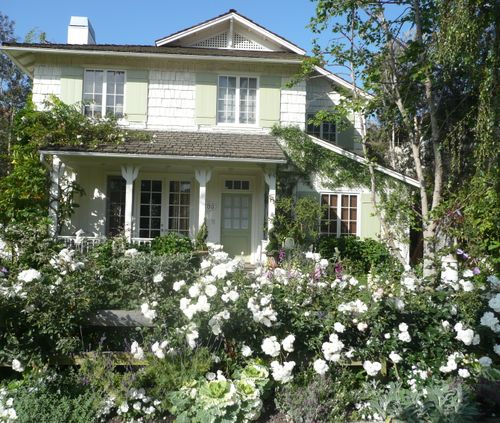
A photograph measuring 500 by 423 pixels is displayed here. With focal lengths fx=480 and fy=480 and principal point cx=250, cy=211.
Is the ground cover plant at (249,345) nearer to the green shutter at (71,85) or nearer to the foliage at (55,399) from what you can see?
the foliage at (55,399)

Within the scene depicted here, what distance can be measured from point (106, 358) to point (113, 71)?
37.5 ft

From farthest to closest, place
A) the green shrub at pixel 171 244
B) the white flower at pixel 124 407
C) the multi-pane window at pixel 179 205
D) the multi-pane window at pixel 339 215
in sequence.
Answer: the multi-pane window at pixel 179 205
the multi-pane window at pixel 339 215
the green shrub at pixel 171 244
the white flower at pixel 124 407

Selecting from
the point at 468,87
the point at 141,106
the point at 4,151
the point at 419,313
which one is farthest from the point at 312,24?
the point at 4,151

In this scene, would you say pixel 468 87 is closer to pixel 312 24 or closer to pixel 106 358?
pixel 312 24

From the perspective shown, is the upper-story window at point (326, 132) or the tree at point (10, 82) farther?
the tree at point (10, 82)

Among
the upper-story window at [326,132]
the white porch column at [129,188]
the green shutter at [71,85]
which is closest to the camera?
the white porch column at [129,188]

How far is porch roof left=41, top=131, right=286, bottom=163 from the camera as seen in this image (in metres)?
12.2

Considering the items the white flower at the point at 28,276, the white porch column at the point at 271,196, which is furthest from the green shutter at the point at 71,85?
the white flower at the point at 28,276

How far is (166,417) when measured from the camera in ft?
13.8

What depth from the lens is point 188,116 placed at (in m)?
14.2

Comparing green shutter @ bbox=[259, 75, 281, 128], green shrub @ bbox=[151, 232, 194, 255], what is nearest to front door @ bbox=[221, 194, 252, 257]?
green shrub @ bbox=[151, 232, 194, 255]

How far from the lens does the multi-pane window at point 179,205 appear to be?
14.3 metres

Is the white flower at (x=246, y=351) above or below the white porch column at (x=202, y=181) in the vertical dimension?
below

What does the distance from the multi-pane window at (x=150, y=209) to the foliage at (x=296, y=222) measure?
364 cm
